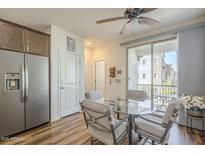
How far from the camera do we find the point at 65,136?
2.88 m

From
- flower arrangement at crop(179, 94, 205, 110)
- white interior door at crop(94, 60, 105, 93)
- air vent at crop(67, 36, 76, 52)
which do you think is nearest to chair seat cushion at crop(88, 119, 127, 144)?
flower arrangement at crop(179, 94, 205, 110)

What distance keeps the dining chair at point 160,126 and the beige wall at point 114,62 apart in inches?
109

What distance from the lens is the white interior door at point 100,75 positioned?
602 centimetres

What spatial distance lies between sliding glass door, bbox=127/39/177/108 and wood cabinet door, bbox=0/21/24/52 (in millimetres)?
3145

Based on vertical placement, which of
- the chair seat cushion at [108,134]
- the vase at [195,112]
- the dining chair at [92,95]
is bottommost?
the chair seat cushion at [108,134]

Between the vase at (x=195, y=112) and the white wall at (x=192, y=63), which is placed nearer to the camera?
the vase at (x=195, y=112)

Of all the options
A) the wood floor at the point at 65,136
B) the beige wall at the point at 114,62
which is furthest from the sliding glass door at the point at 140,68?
the wood floor at the point at 65,136

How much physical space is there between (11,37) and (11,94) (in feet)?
3.69

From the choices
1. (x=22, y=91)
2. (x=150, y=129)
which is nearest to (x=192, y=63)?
(x=150, y=129)

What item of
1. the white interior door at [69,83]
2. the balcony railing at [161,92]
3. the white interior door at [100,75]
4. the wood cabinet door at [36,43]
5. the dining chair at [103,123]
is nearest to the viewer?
the dining chair at [103,123]

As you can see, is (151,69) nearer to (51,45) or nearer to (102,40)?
(102,40)

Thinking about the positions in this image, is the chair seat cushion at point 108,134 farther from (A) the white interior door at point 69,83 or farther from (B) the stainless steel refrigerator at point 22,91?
(A) the white interior door at point 69,83

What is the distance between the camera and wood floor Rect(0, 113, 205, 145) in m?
2.62
